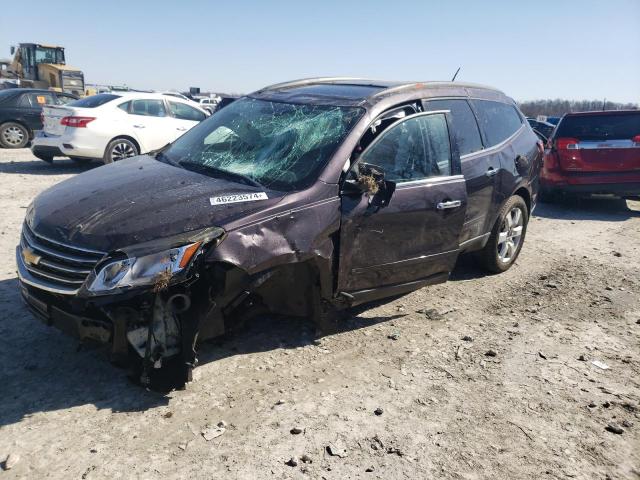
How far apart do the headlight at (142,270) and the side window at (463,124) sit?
102 inches

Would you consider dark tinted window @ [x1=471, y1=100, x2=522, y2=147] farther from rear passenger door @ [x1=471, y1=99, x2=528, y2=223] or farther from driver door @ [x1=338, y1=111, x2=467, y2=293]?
driver door @ [x1=338, y1=111, x2=467, y2=293]

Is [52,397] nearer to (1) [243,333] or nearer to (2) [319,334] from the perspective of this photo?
(1) [243,333]

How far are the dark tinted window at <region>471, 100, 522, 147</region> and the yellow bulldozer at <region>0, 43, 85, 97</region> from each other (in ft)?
78.7

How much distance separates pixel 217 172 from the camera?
379cm

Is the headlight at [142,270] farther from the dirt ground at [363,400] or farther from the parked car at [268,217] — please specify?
the dirt ground at [363,400]

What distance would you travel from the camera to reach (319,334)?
402 centimetres

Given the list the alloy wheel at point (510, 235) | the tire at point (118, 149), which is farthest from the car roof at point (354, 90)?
the tire at point (118, 149)

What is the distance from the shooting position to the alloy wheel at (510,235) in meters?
5.45

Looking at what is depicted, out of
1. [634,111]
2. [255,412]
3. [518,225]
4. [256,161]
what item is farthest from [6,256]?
[634,111]

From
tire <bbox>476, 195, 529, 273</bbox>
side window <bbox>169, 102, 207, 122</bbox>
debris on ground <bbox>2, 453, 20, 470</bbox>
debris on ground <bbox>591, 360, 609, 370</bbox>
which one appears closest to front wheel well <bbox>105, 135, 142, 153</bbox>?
side window <bbox>169, 102, 207, 122</bbox>

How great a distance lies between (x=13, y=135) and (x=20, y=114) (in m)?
0.56

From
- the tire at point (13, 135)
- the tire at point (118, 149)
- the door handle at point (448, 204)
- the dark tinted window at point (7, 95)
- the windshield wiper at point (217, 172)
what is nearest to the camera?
the windshield wiper at point (217, 172)

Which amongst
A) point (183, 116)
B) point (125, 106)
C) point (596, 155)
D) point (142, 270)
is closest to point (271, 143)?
point (142, 270)

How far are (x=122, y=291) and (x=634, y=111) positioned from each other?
913 centimetres
